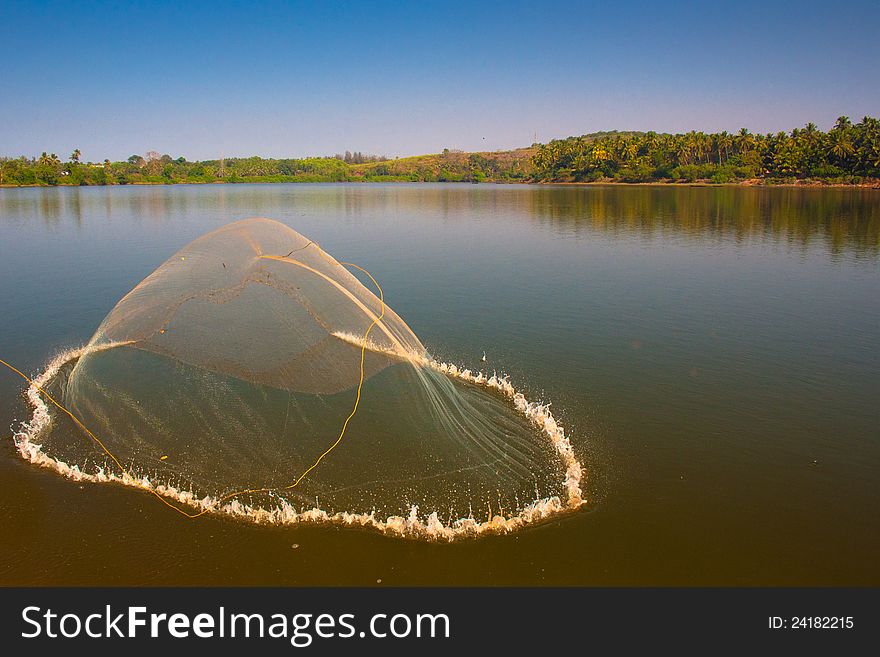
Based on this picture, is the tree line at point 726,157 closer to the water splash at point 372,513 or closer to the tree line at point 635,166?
the tree line at point 635,166

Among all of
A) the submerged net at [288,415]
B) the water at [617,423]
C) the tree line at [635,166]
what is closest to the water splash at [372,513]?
the submerged net at [288,415]

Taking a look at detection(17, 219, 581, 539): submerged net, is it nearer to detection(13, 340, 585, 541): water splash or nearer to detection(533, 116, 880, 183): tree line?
detection(13, 340, 585, 541): water splash

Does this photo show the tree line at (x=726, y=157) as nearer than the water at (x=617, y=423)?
No

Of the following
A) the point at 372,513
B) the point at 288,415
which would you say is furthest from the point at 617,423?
the point at 288,415

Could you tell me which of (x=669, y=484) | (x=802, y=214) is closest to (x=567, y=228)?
(x=802, y=214)

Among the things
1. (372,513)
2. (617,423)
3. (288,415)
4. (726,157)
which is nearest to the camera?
(372,513)

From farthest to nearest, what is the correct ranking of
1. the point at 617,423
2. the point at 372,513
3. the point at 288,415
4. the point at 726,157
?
1. the point at 726,157
2. the point at 617,423
3. the point at 288,415
4. the point at 372,513

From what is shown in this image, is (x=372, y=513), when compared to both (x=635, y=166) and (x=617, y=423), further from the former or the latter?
(x=635, y=166)
